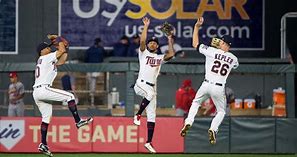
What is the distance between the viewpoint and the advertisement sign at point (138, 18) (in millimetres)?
32625

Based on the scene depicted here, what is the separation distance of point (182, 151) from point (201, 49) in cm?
463

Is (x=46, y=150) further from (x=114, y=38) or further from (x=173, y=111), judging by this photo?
(x=114, y=38)

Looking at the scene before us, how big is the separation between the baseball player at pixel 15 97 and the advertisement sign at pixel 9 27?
7568mm

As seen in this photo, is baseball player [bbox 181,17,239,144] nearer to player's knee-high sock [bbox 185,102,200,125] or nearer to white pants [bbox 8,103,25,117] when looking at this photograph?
player's knee-high sock [bbox 185,102,200,125]

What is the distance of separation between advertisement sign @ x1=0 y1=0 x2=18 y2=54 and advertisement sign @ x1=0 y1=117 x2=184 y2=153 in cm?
785

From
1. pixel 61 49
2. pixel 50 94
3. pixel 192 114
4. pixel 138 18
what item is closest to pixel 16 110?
pixel 50 94

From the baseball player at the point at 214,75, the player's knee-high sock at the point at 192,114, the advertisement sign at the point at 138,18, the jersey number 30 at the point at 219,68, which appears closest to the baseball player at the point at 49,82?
the player's knee-high sock at the point at 192,114

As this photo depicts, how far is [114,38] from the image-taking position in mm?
32594

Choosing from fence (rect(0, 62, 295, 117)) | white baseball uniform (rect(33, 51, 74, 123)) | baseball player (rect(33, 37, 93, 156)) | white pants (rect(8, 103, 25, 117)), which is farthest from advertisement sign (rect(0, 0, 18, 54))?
white baseball uniform (rect(33, 51, 74, 123))

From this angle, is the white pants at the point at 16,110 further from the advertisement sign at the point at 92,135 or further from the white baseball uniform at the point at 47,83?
the white baseball uniform at the point at 47,83

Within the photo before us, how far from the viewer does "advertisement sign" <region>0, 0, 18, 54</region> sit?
3228 centimetres

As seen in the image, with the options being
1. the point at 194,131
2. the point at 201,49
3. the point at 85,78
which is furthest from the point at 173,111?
the point at 201,49

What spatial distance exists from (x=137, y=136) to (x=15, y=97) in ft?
10.3

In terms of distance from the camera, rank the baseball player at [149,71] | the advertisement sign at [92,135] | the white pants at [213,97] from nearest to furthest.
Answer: the white pants at [213,97] < the baseball player at [149,71] < the advertisement sign at [92,135]
